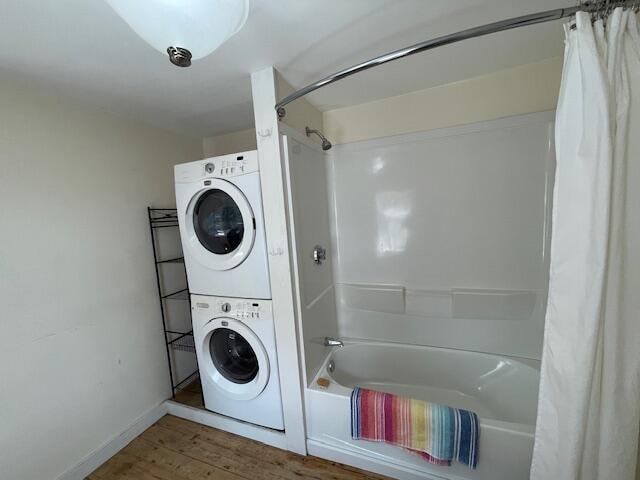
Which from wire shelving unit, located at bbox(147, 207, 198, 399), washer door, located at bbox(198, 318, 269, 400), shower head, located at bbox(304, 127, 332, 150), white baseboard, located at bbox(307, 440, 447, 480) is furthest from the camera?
wire shelving unit, located at bbox(147, 207, 198, 399)

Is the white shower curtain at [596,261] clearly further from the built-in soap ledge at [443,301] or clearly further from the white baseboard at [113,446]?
the white baseboard at [113,446]

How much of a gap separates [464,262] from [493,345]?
596 millimetres

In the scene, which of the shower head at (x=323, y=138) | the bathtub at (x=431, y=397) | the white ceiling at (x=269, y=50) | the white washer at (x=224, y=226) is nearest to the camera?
the white ceiling at (x=269, y=50)

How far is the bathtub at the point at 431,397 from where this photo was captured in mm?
1184

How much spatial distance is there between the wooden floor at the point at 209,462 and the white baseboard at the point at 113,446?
0.03 meters

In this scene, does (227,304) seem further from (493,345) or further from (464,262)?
(493,345)

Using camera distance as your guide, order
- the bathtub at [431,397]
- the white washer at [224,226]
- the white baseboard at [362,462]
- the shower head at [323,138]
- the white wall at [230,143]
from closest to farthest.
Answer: the bathtub at [431,397]
the white baseboard at [362,462]
the white washer at [224,226]
the shower head at [323,138]
the white wall at [230,143]

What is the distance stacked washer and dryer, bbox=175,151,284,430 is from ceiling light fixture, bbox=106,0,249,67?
0.72m

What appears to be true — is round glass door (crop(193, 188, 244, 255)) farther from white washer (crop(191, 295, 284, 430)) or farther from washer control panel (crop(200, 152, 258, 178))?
white washer (crop(191, 295, 284, 430))

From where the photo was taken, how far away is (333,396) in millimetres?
1463

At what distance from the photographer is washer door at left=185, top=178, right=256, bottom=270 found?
148 centimetres

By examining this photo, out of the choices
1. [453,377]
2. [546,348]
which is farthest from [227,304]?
[453,377]

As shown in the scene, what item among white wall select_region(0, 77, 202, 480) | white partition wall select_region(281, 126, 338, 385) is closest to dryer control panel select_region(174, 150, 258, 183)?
white partition wall select_region(281, 126, 338, 385)

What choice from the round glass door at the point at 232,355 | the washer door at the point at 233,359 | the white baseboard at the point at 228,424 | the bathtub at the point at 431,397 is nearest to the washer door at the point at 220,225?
the washer door at the point at 233,359
